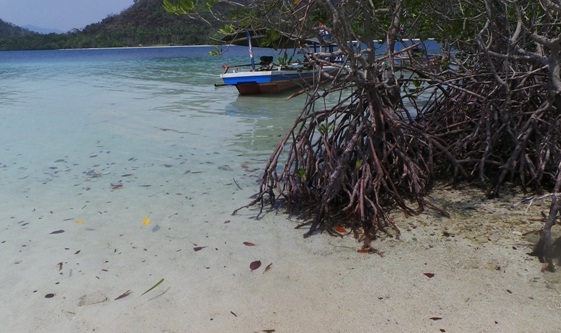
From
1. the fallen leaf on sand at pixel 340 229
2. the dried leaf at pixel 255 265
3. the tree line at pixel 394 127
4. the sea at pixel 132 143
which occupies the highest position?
Answer: the tree line at pixel 394 127

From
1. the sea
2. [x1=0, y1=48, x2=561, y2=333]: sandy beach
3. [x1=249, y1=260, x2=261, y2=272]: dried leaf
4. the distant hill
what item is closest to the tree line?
[x1=0, y1=48, x2=561, y2=333]: sandy beach

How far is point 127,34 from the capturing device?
289 ft

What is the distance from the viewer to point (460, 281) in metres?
2.65

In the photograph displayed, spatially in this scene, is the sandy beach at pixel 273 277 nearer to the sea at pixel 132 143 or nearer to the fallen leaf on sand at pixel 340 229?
the fallen leaf on sand at pixel 340 229

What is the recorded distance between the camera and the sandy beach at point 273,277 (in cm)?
243

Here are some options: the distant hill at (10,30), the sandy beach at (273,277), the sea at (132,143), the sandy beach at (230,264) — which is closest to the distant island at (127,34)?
the distant hill at (10,30)

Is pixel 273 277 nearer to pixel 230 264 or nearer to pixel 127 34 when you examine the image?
pixel 230 264

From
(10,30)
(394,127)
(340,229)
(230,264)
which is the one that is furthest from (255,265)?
(10,30)

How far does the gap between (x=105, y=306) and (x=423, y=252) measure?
5.96ft

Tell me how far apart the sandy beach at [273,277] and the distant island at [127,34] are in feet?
229

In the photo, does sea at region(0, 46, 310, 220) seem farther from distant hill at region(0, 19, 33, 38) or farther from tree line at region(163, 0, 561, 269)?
distant hill at region(0, 19, 33, 38)

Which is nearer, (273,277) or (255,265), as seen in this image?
(273,277)

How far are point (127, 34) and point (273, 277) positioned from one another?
92.4m

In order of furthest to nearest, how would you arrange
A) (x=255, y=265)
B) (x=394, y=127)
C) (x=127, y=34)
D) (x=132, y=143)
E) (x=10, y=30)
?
(x=10, y=30)
(x=127, y=34)
(x=132, y=143)
(x=394, y=127)
(x=255, y=265)
